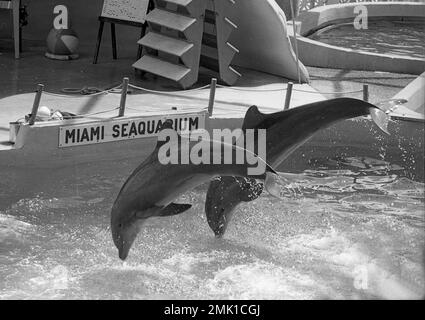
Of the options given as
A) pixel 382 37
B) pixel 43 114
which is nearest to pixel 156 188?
pixel 43 114

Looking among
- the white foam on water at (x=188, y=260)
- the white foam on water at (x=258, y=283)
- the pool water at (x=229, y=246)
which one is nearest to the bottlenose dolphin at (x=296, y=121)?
the white foam on water at (x=258, y=283)

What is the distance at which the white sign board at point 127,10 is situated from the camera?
14.6m

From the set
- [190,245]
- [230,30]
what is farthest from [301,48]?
[190,245]

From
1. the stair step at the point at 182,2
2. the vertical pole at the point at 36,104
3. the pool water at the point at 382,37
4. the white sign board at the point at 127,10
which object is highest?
the stair step at the point at 182,2

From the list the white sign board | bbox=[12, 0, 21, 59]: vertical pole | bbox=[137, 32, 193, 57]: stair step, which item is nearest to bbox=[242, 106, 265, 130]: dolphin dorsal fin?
bbox=[137, 32, 193, 57]: stair step

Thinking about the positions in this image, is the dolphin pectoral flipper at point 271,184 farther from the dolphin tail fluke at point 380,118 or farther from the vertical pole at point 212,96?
the vertical pole at point 212,96

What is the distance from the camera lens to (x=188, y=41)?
43.8 ft

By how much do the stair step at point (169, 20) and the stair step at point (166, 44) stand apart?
0.26 meters

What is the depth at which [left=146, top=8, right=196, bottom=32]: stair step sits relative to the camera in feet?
43.2

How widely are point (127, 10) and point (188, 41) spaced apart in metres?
1.81

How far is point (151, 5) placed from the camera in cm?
1485

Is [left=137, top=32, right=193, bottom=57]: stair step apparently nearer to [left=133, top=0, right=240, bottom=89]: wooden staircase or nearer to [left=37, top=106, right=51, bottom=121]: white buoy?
[left=133, top=0, right=240, bottom=89]: wooden staircase

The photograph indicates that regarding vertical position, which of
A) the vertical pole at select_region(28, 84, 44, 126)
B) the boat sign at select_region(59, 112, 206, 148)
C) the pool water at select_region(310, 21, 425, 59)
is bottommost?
the pool water at select_region(310, 21, 425, 59)
